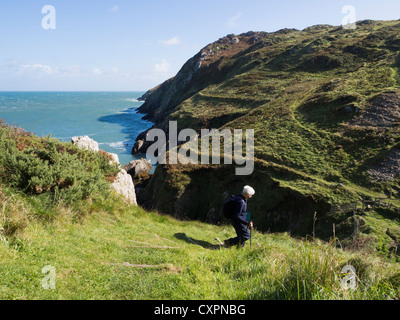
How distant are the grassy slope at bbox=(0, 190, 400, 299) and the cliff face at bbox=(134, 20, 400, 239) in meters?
14.3

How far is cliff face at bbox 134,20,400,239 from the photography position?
70.4 ft

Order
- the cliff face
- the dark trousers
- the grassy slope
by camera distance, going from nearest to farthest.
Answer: the grassy slope < the dark trousers < the cliff face

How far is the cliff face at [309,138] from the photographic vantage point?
2145 cm

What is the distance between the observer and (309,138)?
1240 inches

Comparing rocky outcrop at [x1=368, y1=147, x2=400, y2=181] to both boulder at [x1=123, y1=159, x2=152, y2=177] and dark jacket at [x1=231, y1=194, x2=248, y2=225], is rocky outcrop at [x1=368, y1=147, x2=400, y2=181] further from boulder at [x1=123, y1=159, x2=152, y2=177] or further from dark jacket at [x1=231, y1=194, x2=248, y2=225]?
boulder at [x1=123, y1=159, x2=152, y2=177]

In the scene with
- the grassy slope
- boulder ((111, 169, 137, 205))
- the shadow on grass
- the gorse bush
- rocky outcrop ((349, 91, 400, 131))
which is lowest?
the shadow on grass

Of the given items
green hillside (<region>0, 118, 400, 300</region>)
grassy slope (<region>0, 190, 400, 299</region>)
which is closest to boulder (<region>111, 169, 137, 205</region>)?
green hillside (<region>0, 118, 400, 300</region>)

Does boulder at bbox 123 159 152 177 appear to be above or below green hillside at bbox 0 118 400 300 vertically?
below

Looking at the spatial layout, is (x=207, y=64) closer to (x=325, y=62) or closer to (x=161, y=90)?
(x=161, y=90)

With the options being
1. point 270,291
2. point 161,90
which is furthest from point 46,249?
point 161,90

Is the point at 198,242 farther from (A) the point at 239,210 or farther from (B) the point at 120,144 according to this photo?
(B) the point at 120,144

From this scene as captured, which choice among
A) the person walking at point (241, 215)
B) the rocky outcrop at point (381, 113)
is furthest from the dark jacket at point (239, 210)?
the rocky outcrop at point (381, 113)

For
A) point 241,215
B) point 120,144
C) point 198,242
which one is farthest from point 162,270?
point 120,144

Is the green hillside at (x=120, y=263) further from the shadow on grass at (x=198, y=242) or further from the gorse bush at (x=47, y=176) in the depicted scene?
the shadow on grass at (x=198, y=242)
